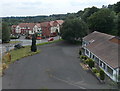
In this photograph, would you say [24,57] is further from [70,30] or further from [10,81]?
[70,30]

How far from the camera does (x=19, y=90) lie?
17.1 metres

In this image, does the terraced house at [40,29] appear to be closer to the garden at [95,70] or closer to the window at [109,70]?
the garden at [95,70]

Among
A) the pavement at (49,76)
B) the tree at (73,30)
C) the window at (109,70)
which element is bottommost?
the pavement at (49,76)

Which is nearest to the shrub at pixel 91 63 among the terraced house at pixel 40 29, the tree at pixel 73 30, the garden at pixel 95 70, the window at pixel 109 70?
the garden at pixel 95 70

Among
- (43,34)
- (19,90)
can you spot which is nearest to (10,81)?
(19,90)

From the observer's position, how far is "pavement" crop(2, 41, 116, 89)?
18219 mm

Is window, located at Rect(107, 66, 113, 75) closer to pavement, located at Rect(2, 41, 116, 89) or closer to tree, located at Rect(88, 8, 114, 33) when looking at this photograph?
pavement, located at Rect(2, 41, 116, 89)

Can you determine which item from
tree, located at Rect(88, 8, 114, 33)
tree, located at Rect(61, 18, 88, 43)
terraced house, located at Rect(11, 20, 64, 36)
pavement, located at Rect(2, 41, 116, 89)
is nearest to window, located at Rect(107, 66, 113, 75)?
pavement, located at Rect(2, 41, 116, 89)

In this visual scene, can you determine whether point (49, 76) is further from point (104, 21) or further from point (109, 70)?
point (104, 21)

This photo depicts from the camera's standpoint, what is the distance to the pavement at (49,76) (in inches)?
717

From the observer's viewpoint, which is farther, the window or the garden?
the window

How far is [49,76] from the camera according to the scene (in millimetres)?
21297

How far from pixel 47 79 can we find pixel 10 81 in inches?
166

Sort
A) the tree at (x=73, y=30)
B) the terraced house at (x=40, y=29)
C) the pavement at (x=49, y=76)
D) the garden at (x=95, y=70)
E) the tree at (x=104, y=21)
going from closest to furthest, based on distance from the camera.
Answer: the pavement at (x=49, y=76)
the garden at (x=95, y=70)
the tree at (x=73, y=30)
the tree at (x=104, y=21)
the terraced house at (x=40, y=29)
